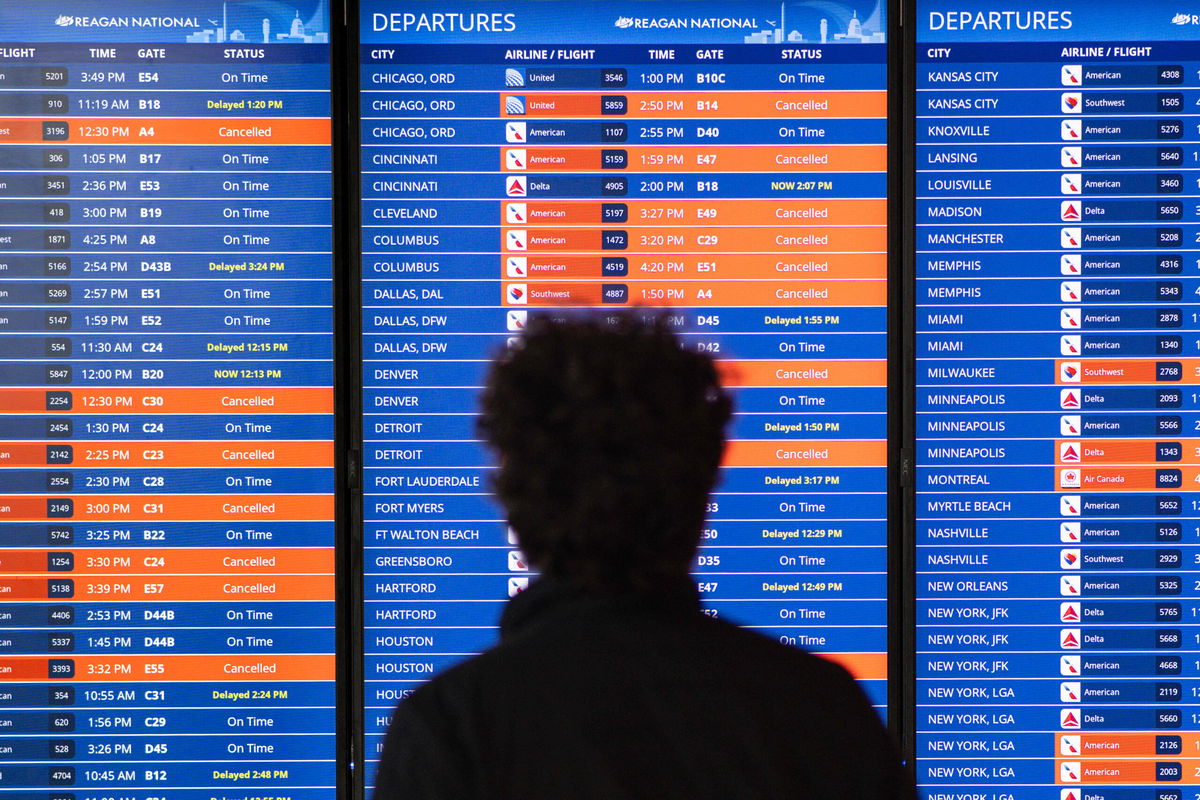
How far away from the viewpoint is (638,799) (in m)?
1.03

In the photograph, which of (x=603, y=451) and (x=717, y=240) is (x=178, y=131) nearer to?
(x=717, y=240)

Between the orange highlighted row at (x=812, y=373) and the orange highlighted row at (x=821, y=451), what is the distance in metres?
0.14

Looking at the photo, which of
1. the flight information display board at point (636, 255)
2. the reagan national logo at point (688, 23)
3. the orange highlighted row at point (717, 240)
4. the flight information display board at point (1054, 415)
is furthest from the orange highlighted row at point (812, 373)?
the reagan national logo at point (688, 23)

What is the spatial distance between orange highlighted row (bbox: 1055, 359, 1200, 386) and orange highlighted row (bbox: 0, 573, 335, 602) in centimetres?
182

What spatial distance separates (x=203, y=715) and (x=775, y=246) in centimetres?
175

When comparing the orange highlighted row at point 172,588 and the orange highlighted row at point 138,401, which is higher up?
the orange highlighted row at point 138,401

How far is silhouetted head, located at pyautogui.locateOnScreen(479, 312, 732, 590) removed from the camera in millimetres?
1103

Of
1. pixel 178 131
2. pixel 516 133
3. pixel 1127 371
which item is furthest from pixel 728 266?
pixel 178 131

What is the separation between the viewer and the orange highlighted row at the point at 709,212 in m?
2.44

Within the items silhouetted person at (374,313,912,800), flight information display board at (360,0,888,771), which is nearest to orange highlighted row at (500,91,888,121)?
flight information display board at (360,0,888,771)

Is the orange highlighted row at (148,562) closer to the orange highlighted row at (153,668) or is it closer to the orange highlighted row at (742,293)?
the orange highlighted row at (153,668)

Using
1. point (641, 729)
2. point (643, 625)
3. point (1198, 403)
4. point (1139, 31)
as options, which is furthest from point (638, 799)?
point (1139, 31)

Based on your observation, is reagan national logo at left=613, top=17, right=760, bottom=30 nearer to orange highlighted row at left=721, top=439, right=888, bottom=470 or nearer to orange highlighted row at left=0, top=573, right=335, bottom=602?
orange highlighted row at left=721, top=439, right=888, bottom=470

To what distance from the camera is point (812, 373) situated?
2.44 metres
